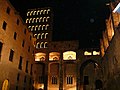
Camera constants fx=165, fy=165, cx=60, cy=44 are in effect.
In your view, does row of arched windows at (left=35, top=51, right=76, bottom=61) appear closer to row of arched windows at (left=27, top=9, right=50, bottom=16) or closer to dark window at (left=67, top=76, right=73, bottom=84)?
dark window at (left=67, top=76, right=73, bottom=84)

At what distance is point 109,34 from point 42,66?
923 inches

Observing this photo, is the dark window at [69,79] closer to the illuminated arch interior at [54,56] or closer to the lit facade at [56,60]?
the lit facade at [56,60]

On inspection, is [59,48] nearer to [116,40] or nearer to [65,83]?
[65,83]

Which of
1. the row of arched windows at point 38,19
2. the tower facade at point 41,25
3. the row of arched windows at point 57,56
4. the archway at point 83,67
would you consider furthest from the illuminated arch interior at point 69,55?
the row of arched windows at point 38,19

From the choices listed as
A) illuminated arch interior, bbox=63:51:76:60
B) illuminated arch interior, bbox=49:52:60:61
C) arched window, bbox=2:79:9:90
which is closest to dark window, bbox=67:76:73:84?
illuminated arch interior, bbox=63:51:76:60

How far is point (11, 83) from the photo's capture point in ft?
76.4

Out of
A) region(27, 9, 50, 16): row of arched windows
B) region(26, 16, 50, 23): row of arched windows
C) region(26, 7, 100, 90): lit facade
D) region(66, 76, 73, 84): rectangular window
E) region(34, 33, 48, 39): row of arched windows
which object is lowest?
region(66, 76, 73, 84): rectangular window

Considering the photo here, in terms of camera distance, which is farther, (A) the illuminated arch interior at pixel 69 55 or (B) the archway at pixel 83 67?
(A) the illuminated arch interior at pixel 69 55

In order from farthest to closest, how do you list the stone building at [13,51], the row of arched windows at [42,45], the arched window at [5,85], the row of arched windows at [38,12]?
the row of arched windows at [38,12] < the row of arched windows at [42,45] < the arched window at [5,85] < the stone building at [13,51]

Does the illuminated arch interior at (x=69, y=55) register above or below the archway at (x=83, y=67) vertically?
above

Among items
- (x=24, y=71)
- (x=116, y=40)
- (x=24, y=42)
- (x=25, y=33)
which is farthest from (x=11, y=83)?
(x=116, y=40)

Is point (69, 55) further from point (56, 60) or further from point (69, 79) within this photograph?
point (69, 79)

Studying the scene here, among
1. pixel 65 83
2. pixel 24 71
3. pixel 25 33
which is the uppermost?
pixel 25 33

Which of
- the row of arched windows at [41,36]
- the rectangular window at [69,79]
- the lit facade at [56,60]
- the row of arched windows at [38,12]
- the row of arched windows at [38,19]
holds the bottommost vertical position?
the rectangular window at [69,79]
